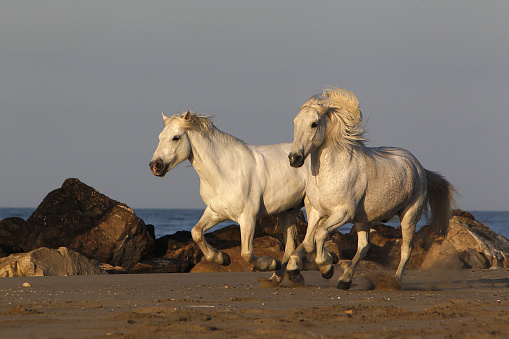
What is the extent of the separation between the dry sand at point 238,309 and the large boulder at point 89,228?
3523 millimetres

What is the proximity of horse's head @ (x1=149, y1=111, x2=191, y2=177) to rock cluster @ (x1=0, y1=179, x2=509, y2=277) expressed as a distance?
334 cm

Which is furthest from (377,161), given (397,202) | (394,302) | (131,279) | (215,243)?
(215,243)

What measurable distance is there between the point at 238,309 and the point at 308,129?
249 cm

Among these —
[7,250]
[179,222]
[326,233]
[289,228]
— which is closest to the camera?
[326,233]

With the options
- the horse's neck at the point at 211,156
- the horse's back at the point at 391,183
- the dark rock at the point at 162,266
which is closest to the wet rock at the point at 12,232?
the dark rock at the point at 162,266

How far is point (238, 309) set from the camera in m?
6.30

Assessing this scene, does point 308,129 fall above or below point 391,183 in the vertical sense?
above

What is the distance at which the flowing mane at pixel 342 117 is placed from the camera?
825 centimetres

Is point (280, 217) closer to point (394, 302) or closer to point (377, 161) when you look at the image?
point (377, 161)

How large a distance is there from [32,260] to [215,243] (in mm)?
5301

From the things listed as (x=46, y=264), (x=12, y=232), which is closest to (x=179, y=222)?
(x=12, y=232)

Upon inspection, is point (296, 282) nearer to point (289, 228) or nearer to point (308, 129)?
point (289, 228)

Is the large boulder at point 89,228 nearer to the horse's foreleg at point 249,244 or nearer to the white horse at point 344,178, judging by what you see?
the horse's foreleg at point 249,244

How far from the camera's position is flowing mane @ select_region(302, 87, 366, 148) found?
8250 millimetres
